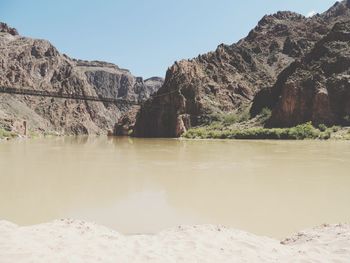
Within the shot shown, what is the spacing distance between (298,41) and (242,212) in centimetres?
9728

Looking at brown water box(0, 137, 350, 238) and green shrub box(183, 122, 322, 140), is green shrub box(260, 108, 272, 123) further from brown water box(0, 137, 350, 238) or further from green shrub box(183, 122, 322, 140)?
brown water box(0, 137, 350, 238)

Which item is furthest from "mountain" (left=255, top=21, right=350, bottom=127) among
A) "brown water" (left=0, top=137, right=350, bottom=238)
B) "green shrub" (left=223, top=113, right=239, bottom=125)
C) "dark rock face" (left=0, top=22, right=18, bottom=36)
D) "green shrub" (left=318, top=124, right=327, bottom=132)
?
"dark rock face" (left=0, top=22, right=18, bottom=36)

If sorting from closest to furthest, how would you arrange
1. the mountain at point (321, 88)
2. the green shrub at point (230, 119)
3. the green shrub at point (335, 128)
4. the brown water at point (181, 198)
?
the brown water at point (181, 198) < the green shrub at point (335, 128) < the mountain at point (321, 88) < the green shrub at point (230, 119)

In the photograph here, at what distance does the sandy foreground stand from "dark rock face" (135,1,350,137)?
62554mm

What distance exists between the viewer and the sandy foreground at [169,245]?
190 inches

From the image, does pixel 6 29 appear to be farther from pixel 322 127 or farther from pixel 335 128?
pixel 335 128

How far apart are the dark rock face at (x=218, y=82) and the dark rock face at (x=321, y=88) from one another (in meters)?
7.41

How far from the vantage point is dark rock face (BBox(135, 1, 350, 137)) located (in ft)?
251

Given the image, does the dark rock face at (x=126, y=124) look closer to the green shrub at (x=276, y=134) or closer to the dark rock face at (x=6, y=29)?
the green shrub at (x=276, y=134)

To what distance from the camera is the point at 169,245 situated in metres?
5.38

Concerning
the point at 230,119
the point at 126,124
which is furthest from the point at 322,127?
the point at 126,124

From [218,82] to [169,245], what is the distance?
78.2 meters

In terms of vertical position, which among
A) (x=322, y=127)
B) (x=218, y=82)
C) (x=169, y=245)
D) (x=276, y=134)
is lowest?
(x=169, y=245)

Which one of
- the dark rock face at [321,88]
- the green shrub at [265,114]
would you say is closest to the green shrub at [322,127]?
the dark rock face at [321,88]
